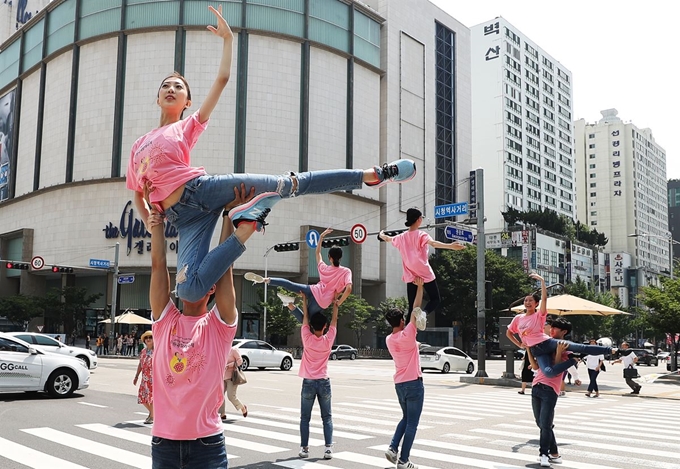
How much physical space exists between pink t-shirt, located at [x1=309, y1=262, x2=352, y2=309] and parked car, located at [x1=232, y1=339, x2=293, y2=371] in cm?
2178

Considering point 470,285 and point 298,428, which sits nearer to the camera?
point 298,428

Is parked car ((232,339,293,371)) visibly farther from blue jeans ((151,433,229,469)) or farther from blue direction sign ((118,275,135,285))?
blue jeans ((151,433,229,469))

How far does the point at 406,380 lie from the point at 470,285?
52.5 m

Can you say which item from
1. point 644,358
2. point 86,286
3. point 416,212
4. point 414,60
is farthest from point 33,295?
point 416,212

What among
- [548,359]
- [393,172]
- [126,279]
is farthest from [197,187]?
[126,279]

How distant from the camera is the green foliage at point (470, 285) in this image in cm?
5884

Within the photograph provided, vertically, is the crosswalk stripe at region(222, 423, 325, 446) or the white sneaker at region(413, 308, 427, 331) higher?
the white sneaker at region(413, 308, 427, 331)

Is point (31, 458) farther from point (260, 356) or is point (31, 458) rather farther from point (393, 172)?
point (260, 356)

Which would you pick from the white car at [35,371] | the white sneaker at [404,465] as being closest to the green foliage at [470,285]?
the white car at [35,371]

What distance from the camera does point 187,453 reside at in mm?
3201

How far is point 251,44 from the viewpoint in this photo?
55.6 meters

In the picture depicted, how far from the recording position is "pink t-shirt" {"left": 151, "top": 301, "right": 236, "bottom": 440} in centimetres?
317

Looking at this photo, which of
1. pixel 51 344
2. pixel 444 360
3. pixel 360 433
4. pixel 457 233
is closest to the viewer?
pixel 360 433

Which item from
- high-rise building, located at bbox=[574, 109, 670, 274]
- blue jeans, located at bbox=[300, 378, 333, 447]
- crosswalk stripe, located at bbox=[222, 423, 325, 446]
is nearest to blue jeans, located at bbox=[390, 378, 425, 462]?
blue jeans, located at bbox=[300, 378, 333, 447]
